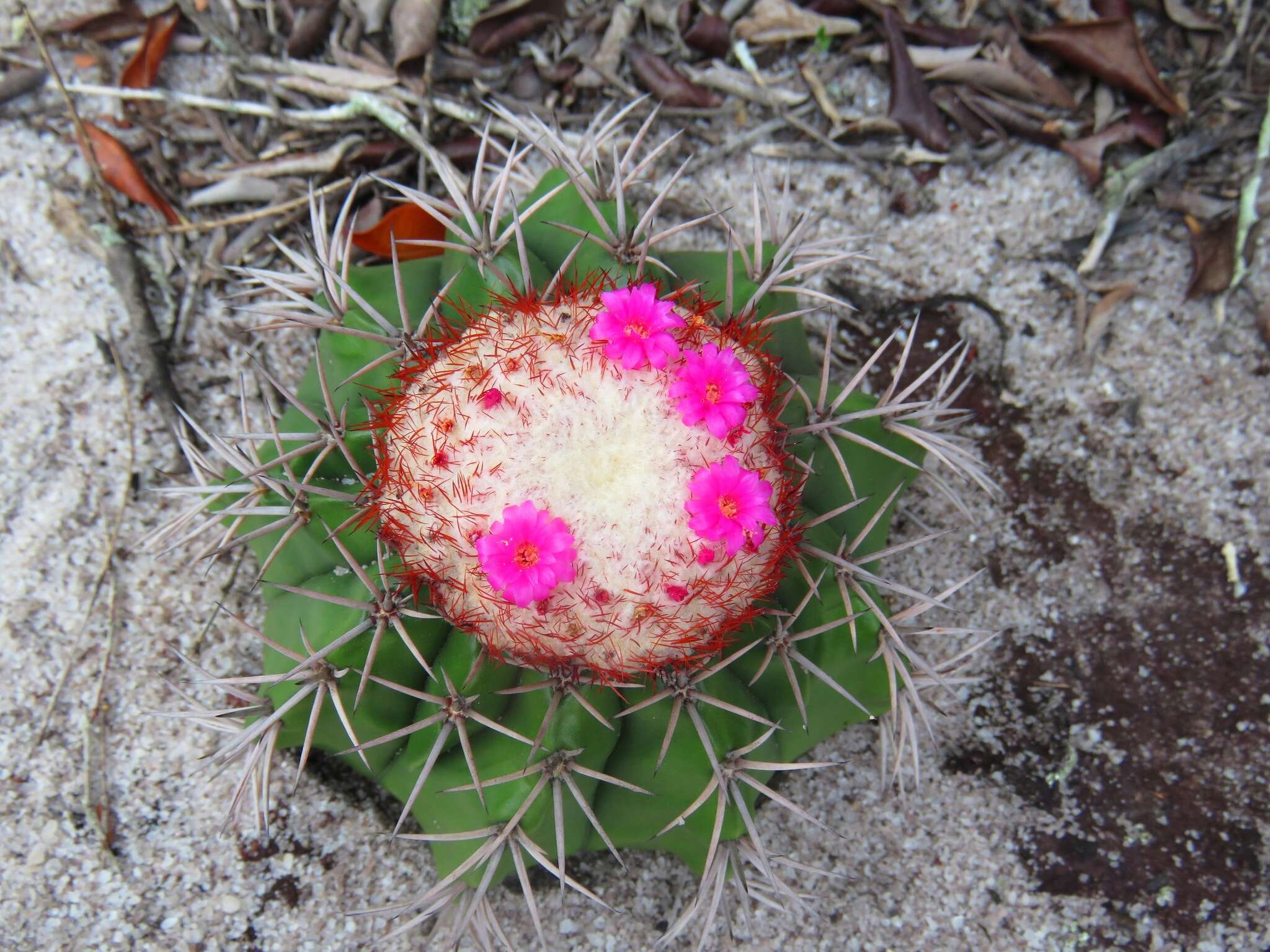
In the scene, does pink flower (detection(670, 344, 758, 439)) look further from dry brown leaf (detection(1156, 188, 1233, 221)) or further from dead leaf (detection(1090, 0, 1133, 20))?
dead leaf (detection(1090, 0, 1133, 20))

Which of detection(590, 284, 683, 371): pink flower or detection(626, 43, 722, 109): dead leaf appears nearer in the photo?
detection(590, 284, 683, 371): pink flower

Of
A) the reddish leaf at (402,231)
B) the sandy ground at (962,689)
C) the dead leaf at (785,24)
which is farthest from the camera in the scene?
the dead leaf at (785,24)

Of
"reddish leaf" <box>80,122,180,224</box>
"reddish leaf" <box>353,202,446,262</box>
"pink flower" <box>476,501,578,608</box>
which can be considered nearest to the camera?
"pink flower" <box>476,501,578,608</box>

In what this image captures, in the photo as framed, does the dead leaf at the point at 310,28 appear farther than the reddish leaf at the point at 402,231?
Yes

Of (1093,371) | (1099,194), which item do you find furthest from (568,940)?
(1099,194)

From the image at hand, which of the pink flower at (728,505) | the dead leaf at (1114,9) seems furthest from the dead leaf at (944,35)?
the pink flower at (728,505)

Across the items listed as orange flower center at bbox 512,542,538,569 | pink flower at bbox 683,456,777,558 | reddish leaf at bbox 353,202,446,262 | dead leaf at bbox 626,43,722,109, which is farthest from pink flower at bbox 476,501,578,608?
dead leaf at bbox 626,43,722,109

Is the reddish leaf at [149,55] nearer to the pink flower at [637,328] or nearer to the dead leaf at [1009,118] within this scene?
the pink flower at [637,328]

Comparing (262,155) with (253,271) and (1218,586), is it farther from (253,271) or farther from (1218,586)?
(1218,586)
